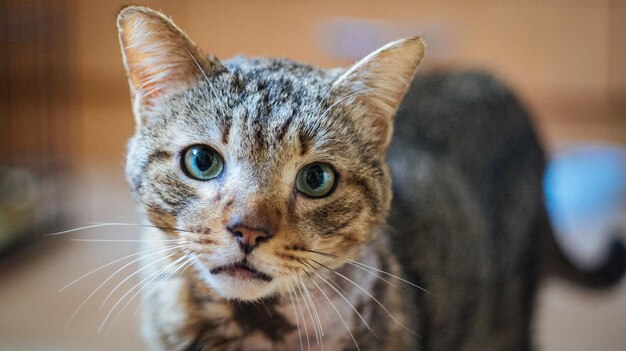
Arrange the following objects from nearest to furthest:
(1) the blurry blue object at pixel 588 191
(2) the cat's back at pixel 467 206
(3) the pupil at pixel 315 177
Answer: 1. (3) the pupil at pixel 315 177
2. (2) the cat's back at pixel 467 206
3. (1) the blurry blue object at pixel 588 191

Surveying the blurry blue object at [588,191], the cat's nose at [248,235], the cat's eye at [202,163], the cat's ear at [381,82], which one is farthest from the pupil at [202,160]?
the blurry blue object at [588,191]

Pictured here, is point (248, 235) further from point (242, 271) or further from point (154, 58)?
point (154, 58)

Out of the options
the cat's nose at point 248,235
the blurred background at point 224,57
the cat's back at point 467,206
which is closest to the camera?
the cat's nose at point 248,235

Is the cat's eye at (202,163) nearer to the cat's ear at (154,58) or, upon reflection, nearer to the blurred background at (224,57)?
the cat's ear at (154,58)

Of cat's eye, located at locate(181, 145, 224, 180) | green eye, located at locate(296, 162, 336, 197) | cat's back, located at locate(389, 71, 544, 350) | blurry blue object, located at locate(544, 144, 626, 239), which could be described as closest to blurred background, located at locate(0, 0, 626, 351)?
blurry blue object, located at locate(544, 144, 626, 239)

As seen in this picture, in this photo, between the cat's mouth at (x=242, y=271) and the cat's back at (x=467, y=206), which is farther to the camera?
the cat's back at (x=467, y=206)

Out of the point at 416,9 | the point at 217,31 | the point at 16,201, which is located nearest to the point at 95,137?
the point at 217,31

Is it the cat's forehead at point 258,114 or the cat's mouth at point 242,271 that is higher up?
the cat's forehead at point 258,114

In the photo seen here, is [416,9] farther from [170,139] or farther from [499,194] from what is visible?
[170,139]

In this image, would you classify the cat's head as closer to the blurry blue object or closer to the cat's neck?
the cat's neck

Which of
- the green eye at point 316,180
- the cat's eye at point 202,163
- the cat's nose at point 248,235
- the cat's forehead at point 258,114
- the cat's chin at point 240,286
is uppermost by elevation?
the cat's forehead at point 258,114
